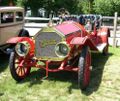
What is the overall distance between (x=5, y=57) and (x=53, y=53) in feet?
12.3

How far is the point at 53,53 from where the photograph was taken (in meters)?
8.27

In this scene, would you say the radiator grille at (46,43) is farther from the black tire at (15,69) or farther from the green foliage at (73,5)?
the green foliage at (73,5)

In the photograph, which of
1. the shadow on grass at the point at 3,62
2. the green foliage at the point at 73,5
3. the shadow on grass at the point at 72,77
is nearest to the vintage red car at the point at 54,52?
the shadow on grass at the point at 72,77

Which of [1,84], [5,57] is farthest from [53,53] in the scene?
[5,57]

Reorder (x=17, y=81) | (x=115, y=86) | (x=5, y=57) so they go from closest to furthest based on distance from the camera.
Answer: (x=115, y=86)
(x=17, y=81)
(x=5, y=57)

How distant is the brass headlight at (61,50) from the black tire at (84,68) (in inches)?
15.0

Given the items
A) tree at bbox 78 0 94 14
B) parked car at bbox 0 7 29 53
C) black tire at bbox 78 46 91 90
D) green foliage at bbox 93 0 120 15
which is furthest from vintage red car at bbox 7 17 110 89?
tree at bbox 78 0 94 14

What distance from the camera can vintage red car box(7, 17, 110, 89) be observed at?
798 cm

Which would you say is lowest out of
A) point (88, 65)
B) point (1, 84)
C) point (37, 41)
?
point (1, 84)

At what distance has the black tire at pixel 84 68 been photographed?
7.68 meters

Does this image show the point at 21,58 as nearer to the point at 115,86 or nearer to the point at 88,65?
the point at 88,65

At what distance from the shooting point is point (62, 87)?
8.15 metres

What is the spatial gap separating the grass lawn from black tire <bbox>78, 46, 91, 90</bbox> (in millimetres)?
193

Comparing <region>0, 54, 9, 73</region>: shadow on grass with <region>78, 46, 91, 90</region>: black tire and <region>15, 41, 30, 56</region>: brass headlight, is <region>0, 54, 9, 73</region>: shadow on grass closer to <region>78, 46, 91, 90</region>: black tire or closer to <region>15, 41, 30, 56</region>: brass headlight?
<region>15, 41, 30, 56</region>: brass headlight
